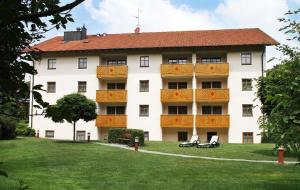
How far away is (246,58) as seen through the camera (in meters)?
45.1

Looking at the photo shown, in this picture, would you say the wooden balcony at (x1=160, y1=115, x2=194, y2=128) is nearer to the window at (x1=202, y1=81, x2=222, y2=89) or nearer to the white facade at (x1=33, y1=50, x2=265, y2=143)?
the white facade at (x1=33, y1=50, x2=265, y2=143)

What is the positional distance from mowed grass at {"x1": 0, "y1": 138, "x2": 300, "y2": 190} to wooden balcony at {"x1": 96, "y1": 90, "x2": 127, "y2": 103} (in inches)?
933

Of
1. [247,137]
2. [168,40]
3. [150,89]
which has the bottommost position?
[247,137]

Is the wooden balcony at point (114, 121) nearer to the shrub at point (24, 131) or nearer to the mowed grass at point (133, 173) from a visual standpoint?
the shrub at point (24, 131)

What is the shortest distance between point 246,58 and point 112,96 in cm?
1338

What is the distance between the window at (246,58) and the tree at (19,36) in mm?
43306

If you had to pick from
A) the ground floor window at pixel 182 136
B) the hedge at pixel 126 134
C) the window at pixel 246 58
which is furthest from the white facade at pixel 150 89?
the hedge at pixel 126 134

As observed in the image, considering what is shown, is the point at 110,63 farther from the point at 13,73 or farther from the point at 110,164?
the point at 13,73

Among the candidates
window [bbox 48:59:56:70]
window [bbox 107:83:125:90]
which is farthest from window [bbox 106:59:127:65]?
window [bbox 48:59:56:70]

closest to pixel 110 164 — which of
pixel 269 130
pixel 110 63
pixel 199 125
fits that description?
pixel 269 130

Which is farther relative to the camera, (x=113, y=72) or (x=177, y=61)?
(x=177, y=61)

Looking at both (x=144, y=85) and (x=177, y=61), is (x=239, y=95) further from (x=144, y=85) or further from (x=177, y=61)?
(x=144, y=85)

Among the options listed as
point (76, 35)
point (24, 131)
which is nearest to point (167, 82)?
point (76, 35)

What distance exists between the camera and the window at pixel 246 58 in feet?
148
